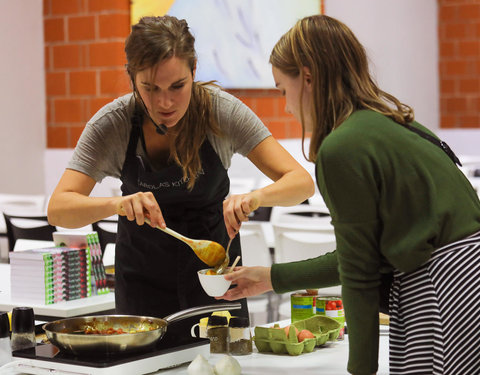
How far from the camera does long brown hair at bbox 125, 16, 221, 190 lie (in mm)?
2230

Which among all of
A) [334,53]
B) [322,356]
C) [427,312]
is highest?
[334,53]

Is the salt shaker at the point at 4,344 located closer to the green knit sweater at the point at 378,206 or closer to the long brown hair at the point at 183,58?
the long brown hair at the point at 183,58

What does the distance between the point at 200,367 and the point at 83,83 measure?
5.79 meters

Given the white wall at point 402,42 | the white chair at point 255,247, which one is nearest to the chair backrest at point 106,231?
the white chair at point 255,247

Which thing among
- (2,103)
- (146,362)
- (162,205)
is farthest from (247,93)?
(146,362)

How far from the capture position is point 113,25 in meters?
7.14

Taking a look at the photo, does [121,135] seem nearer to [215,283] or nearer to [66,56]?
[215,283]

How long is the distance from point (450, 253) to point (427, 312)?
0.13 meters

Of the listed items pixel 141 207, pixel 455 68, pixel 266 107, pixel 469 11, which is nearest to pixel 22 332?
pixel 141 207

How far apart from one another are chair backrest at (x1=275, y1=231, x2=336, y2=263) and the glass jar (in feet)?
7.49

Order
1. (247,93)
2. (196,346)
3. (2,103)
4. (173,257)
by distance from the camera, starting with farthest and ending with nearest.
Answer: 1. (247,93)
2. (2,103)
3. (173,257)
4. (196,346)

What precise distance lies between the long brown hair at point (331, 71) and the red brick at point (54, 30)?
6.15 metres

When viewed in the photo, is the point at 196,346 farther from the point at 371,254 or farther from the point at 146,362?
the point at 371,254

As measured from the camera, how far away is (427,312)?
163 centimetres
